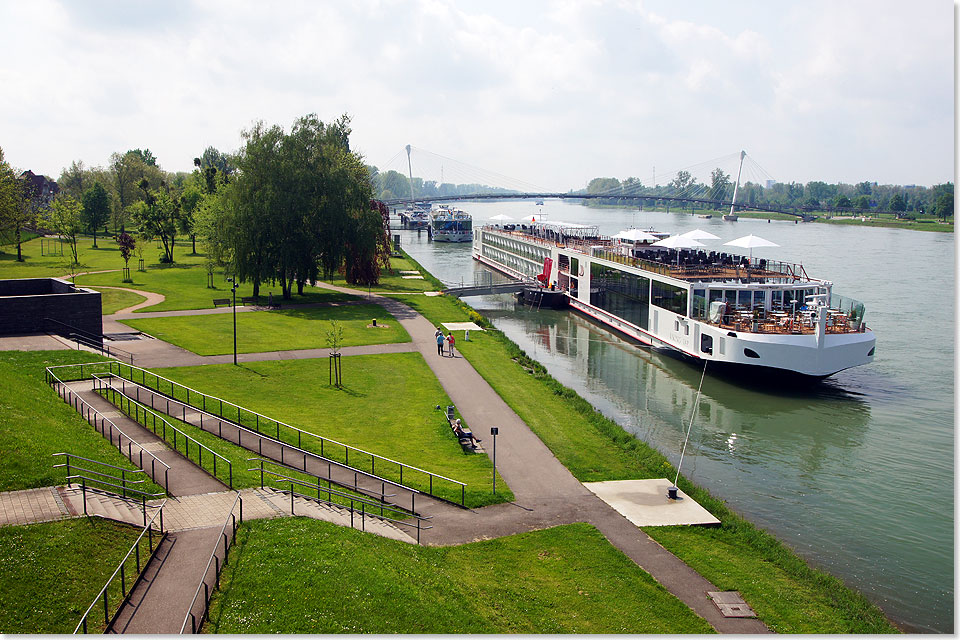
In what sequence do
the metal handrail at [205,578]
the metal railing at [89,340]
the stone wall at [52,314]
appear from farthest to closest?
the stone wall at [52,314], the metal railing at [89,340], the metal handrail at [205,578]

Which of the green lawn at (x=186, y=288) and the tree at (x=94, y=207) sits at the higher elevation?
the tree at (x=94, y=207)

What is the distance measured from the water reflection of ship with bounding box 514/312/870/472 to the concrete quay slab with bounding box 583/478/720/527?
260 inches

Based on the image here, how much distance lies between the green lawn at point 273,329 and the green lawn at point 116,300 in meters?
5.11

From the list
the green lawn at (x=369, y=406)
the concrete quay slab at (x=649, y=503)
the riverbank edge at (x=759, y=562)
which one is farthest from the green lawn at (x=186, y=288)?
the concrete quay slab at (x=649, y=503)

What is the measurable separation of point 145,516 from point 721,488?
1700 cm

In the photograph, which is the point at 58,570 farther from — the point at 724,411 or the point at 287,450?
the point at 724,411

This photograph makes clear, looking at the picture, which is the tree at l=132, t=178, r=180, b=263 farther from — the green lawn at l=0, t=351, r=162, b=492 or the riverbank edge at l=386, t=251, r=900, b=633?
the riverbank edge at l=386, t=251, r=900, b=633

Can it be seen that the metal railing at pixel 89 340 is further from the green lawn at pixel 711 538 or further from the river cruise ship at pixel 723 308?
the river cruise ship at pixel 723 308

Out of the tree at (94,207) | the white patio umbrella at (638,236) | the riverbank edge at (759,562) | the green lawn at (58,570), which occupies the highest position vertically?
the tree at (94,207)

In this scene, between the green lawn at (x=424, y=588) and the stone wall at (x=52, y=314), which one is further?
the stone wall at (x=52, y=314)

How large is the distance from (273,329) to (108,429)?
77.4 ft

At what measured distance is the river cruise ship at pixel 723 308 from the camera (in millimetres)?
35250

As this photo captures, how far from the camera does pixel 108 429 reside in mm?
22031

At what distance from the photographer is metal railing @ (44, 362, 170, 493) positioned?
62.1 feet
